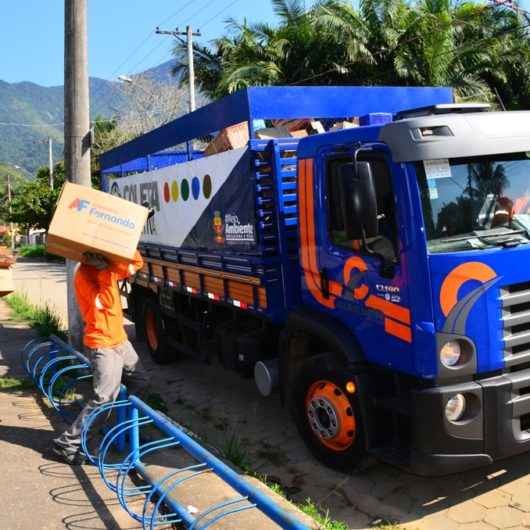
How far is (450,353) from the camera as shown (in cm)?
367

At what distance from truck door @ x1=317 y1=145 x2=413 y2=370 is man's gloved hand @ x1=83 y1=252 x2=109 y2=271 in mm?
1610

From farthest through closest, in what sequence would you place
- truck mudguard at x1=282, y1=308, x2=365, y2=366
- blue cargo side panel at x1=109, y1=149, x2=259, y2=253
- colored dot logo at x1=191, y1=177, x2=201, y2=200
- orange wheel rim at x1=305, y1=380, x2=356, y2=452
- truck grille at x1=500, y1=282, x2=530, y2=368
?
1. colored dot logo at x1=191, y1=177, x2=201, y2=200
2. blue cargo side panel at x1=109, y1=149, x2=259, y2=253
3. orange wheel rim at x1=305, y1=380, x2=356, y2=452
4. truck mudguard at x1=282, y1=308, x2=365, y2=366
5. truck grille at x1=500, y1=282, x2=530, y2=368

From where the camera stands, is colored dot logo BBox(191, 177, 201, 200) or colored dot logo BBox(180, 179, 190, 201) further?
colored dot logo BBox(180, 179, 190, 201)

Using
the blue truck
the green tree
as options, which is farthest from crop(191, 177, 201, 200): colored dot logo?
the green tree

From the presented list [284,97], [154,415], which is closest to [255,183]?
[284,97]

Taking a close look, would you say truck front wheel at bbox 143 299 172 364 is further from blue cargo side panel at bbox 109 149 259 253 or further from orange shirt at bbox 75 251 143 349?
orange shirt at bbox 75 251 143 349

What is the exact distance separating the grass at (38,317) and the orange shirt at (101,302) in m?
4.27

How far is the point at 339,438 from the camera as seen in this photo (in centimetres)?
438

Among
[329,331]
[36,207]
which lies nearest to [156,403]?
[329,331]

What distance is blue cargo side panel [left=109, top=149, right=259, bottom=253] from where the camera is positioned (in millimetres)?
5117

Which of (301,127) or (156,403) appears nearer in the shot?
(301,127)

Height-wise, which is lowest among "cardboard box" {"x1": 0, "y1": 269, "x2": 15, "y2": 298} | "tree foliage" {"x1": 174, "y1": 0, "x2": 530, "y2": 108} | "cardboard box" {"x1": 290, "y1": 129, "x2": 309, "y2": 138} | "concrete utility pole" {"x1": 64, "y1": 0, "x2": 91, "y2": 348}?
"cardboard box" {"x1": 0, "y1": 269, "x2": 15, "y2": 298}

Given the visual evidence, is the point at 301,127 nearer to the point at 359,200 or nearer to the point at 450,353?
the point at 359,200

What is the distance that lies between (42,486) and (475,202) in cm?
336
